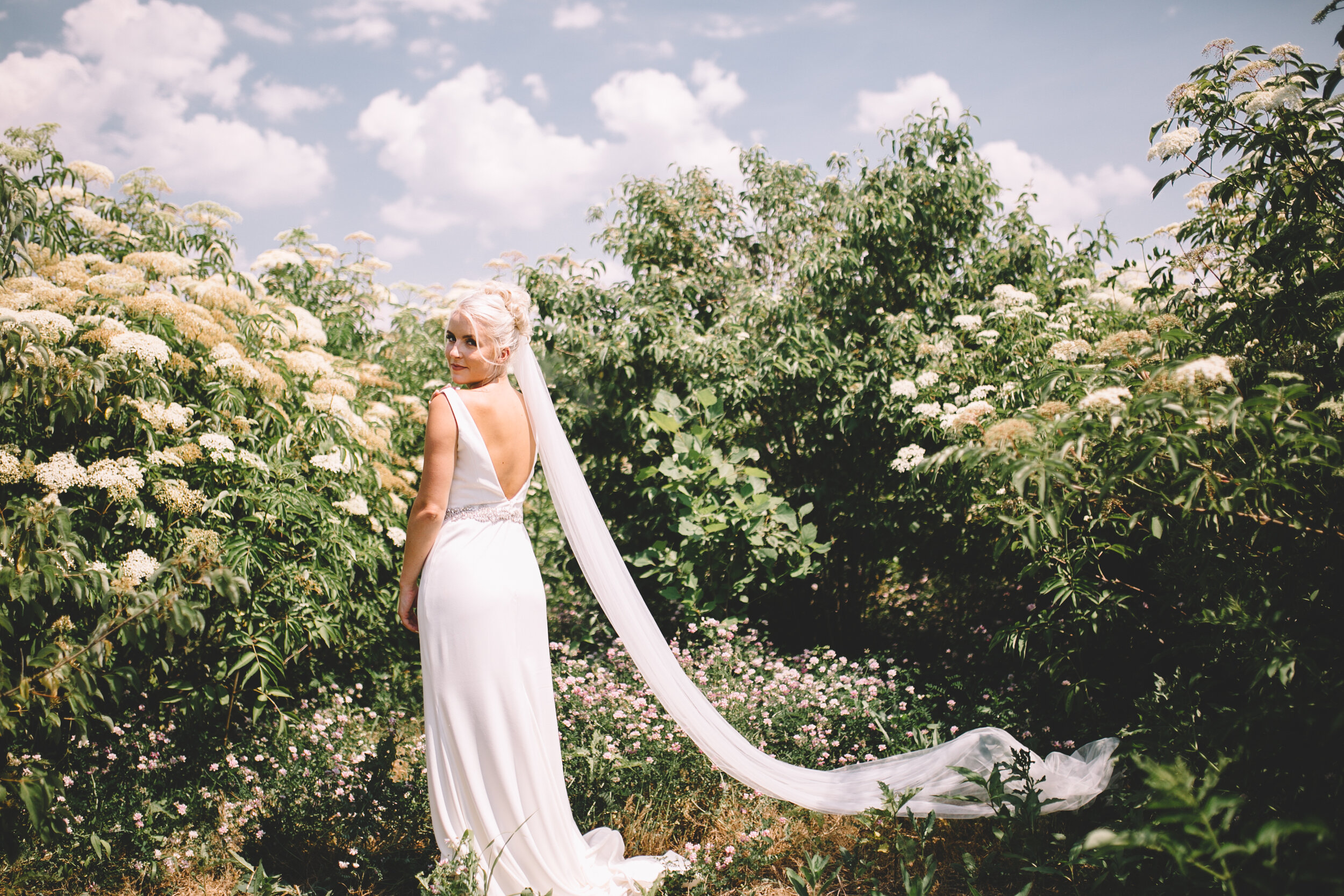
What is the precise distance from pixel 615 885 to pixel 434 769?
786 millimetres

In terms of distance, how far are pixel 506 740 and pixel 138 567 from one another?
155cm

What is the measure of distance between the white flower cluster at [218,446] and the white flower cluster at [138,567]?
0.46 meters

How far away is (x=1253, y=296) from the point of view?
2.32m

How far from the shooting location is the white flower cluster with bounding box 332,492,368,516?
3.63m

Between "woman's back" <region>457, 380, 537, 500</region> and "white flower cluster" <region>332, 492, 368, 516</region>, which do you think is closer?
"woman's back" <region>457, 380, 537, 500</region>

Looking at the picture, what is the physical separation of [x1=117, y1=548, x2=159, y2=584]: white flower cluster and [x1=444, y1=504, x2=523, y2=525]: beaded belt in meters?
1.09

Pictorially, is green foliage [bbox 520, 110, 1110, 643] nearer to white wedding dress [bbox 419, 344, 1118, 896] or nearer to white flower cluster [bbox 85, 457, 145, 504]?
white wedding dress [bbox 419, 344, 1118, 896]

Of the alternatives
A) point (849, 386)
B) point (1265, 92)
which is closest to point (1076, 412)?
point (1265, 92)

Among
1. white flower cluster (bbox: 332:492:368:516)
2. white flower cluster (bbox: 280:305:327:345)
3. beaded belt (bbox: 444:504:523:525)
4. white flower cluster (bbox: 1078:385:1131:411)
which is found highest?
white flower cluster (bbox: 280:305:327:345)

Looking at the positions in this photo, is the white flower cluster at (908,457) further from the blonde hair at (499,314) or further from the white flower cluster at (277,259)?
the white flower cluster at (277,259)

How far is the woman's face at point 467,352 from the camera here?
2.80m

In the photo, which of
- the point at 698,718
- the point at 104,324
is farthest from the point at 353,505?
the point at 698,718

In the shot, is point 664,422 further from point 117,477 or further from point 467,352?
point 117,477

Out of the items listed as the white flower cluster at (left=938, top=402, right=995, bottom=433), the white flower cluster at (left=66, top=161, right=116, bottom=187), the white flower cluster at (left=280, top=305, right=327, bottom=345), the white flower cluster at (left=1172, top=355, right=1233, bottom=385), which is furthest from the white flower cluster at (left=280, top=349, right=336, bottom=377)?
the white flower cluster at (left=1172, top=355, right=1233, bottom=385)
